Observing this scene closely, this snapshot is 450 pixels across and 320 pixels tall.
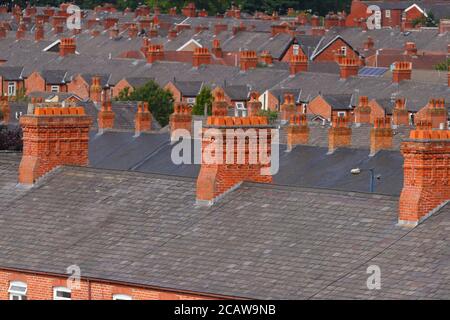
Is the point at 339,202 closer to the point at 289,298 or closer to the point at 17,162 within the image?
the point at 289,298

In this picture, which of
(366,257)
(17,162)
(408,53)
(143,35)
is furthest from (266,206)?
(143,35)

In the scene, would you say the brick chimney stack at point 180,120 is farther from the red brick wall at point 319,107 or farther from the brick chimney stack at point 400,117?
the red brick wall at point 319,107

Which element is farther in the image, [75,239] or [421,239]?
[75,239]

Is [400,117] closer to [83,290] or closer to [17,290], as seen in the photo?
[17,290]

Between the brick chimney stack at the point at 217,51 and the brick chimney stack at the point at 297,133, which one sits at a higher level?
the brick chimney stack at the point at 297,133

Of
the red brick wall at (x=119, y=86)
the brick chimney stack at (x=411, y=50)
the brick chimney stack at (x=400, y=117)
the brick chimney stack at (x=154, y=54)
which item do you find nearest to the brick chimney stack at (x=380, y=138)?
the brick chimney stack at (x=400, y=117)

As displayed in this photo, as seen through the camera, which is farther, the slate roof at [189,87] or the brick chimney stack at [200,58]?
the brick chimney stack at [200,58]

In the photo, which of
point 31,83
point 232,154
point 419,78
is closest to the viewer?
point 232,154
